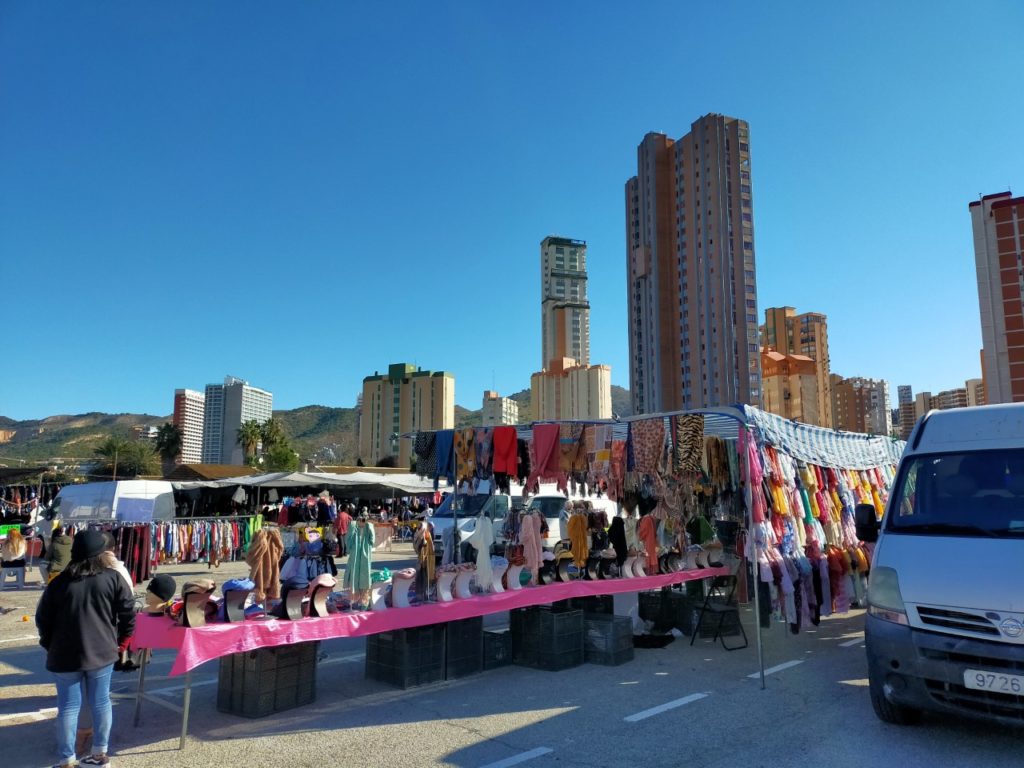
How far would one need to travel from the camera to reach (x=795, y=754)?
15.5 feet

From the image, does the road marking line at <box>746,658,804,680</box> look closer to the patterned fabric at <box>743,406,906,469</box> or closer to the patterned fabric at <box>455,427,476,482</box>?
the patterned fabric at <box>743,406,906,469</box>

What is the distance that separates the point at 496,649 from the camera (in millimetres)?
7316

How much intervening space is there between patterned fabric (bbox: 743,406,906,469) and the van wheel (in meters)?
3.07

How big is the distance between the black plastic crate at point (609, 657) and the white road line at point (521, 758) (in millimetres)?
2561

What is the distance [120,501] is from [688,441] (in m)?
16.9

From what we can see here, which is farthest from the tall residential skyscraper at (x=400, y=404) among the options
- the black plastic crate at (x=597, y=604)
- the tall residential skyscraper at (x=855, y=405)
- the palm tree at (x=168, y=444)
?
the black plastic crate at (x=597, y=604)

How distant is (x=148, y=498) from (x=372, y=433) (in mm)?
117073

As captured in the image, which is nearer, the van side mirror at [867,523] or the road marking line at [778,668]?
the van side mirror at [867,523]

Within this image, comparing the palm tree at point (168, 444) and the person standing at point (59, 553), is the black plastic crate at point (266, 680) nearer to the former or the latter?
the person standing at point (59, 553)

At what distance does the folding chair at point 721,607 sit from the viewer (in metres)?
8.42

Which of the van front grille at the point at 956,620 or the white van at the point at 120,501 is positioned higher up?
the white van at the point at 120,501

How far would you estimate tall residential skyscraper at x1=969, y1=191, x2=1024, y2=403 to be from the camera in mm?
49281

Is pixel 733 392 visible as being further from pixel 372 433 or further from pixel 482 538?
pixel 372 433

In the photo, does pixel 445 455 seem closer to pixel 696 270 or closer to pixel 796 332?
pixel 696 270
